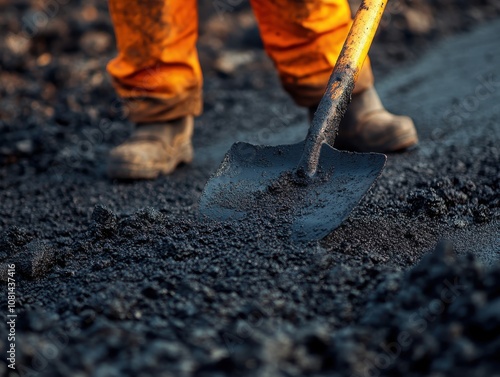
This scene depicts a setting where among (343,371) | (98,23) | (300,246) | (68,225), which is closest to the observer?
(343,371)

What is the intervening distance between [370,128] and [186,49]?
37.7 inches

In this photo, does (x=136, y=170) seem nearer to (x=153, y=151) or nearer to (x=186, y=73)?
(x=153, y=151)

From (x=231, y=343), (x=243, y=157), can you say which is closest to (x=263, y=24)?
(x=243, y=157)

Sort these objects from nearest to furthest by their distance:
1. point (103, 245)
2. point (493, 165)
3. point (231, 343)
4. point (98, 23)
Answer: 1. point (231, 343)
2. point (103, 245)
3. point (493, 165)
4. point (98, 23)

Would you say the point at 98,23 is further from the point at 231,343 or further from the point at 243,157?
the point at 231,343

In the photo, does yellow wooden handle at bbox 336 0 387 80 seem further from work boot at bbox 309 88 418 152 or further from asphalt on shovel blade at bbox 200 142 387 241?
work boot at bbox 309 88 418 152

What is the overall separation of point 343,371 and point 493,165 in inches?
70.3

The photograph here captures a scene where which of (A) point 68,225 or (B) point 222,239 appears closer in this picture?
(B) point 222,239

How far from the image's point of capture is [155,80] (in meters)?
3.07

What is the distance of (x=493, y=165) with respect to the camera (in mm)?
2789

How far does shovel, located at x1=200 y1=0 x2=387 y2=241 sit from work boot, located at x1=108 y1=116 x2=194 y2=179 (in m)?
0.85

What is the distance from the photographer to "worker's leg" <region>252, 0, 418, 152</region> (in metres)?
2.74

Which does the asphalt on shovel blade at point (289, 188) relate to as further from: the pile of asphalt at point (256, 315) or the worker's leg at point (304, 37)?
the worker's leg at point (304, 37)

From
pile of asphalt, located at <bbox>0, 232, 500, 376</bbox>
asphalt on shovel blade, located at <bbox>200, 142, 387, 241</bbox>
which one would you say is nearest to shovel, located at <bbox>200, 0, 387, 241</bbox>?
asphalt on shovel blade, located at <bbox>200, 142, 387, 241</bbox>
